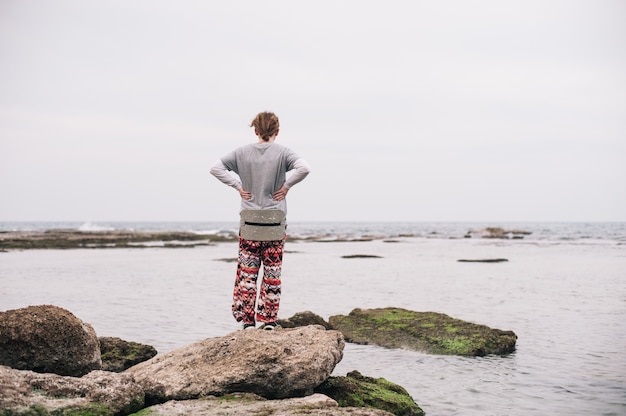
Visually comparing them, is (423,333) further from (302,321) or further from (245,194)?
(245,194)

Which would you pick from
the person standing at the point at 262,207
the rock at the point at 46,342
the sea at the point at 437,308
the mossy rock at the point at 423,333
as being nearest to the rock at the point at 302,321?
the mossy rock at the point at 423,333

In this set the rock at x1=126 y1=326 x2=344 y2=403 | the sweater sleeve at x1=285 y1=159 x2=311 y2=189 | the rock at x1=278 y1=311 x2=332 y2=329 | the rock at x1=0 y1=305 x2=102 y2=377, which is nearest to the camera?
the rock at x1=126 y1=326 x2=344 y2=403

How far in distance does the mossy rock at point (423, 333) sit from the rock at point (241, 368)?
3.62m

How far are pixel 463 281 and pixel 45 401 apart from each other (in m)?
18.5

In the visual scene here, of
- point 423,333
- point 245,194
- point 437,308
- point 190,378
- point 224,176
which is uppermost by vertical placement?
point 224,176

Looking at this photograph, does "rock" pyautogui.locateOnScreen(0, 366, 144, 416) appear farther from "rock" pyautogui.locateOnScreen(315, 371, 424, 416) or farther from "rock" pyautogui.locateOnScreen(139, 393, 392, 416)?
"rock" pyautogui.locateOnScreen(315, 371, 424, 416)

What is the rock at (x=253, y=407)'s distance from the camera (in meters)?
5.31

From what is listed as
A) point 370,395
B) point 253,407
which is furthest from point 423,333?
point 253,407

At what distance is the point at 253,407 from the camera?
5559 mm

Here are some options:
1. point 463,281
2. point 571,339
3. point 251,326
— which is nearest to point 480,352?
point 571,339

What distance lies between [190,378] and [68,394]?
1230mm

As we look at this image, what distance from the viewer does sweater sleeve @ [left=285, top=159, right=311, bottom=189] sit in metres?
7.78

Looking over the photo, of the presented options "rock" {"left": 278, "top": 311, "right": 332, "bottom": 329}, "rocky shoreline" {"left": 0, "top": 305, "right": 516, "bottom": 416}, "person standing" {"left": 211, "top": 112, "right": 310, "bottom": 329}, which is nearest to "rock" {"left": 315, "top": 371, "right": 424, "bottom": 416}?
"rocky shoreline" {"left": 0, "top": 305, "right": 516, "bottom": 416}

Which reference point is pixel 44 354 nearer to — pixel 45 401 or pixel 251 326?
pixel 45 401
